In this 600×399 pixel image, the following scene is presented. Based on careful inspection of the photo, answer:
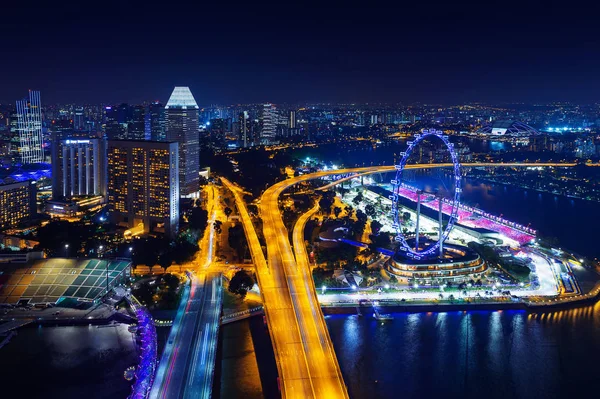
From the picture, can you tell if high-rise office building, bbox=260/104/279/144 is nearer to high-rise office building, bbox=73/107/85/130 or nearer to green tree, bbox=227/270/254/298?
high-rise office building, bbox=73/107/85/130

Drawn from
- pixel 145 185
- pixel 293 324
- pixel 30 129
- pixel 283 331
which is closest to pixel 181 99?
Answer: pixel 145 185

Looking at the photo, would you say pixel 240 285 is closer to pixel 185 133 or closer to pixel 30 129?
pixel 185 133

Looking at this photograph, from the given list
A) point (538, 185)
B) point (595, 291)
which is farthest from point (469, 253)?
point (538, 185)

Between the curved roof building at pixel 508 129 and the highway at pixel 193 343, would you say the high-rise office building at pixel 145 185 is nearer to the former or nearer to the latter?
the highway at pixel 193 343

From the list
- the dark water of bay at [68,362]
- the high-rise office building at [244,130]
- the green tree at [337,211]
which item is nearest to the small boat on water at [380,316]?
the dark water of bay at [68,362]

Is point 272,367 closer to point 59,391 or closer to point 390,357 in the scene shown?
point 390,357

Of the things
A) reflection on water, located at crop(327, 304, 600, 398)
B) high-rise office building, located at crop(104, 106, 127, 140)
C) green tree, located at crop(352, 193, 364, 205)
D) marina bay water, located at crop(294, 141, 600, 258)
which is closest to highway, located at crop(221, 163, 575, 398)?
reflection on water, located at crop(327, 304, 600, 398)
